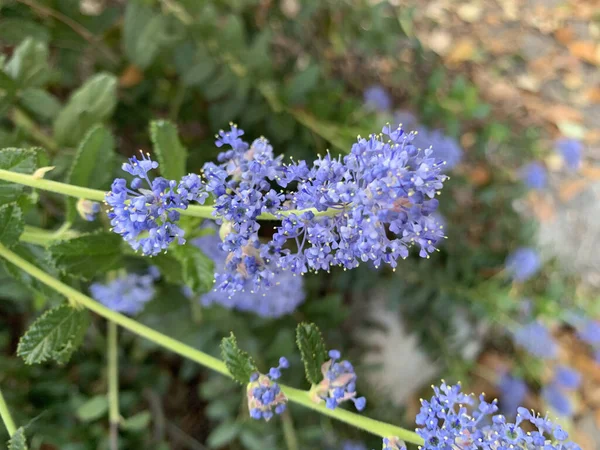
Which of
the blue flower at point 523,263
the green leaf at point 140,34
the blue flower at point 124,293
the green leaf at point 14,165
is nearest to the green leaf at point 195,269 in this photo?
the green leaf at point 14,165

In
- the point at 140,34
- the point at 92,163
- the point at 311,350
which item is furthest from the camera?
the point at 140,34

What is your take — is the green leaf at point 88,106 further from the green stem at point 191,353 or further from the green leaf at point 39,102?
the green stem at point 191,353

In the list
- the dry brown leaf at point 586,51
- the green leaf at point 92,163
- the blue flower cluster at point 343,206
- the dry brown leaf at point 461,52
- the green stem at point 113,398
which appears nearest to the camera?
the blue flower cluster at point 343,206

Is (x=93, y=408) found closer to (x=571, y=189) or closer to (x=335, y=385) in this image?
(x=335, y=385)

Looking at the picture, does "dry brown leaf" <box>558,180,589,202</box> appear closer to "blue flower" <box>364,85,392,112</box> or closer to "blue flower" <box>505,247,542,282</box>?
"blue flower" <box>505,247,542,282</box>

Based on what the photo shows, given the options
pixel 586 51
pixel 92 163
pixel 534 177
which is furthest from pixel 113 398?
pixel 586 51

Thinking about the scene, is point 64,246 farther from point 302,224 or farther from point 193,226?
point 302,224
